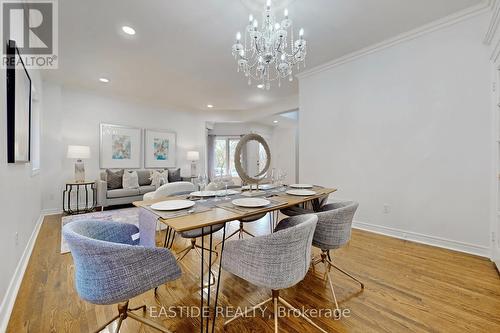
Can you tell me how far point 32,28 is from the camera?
2369mm

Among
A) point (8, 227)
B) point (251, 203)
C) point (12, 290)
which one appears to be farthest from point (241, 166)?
point (12, 290)

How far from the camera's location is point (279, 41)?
2.08 metres

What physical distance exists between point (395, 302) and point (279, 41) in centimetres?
255

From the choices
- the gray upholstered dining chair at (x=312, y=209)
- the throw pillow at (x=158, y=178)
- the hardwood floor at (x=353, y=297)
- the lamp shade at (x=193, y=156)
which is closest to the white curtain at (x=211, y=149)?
the lamp shade at (x=193, y=156)

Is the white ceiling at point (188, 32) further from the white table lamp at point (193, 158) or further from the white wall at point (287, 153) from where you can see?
the white wall at point (287, 153)

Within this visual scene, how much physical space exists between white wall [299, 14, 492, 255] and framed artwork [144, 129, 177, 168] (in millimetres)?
4333

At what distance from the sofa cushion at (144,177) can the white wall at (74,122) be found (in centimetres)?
92

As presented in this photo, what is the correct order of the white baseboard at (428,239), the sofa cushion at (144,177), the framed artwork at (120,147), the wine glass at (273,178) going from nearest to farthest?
the white baseboard at (428,239)
the wine glass at (273,178)
the framed artwork at (120,147)
the sofa cushion at (144,177)

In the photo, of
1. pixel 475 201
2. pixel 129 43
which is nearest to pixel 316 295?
pixel 475 201

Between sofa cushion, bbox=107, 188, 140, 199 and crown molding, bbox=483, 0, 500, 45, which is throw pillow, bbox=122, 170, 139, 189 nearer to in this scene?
sofa cushion, bbox=107, 188, 140, 199

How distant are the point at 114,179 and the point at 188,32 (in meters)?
3.60

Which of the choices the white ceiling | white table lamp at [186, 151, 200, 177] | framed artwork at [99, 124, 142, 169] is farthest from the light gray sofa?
the white ceiling

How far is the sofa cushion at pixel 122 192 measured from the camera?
422 centimetres

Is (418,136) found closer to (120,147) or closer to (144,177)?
(144,177)
